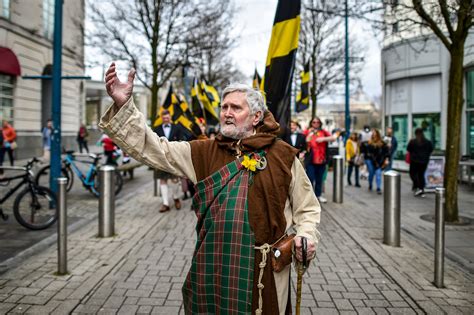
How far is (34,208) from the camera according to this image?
688 centimetres

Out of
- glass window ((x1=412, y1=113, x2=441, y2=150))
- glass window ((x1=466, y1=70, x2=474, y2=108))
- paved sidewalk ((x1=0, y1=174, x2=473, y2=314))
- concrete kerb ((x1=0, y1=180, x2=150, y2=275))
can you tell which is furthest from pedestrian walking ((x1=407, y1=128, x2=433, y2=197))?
concrete kerb ((x1=0, y1=180, x2=150, y2=275))

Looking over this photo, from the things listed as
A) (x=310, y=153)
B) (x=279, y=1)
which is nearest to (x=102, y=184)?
(x=279, y=1)

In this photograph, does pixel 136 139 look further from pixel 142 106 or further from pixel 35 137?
pixel 142 106

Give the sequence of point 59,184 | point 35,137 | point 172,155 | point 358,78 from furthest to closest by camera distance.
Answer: point 358,78, point 35,137, point 59,184, point 172,155

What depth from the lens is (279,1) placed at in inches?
175

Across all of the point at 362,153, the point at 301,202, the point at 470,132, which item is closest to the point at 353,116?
the point at 470,132

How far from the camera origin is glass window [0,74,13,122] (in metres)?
18.1

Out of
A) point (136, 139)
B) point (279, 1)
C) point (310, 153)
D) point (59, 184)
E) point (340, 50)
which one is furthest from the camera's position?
point (340, 50)

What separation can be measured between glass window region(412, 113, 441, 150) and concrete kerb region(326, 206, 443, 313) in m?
11.6

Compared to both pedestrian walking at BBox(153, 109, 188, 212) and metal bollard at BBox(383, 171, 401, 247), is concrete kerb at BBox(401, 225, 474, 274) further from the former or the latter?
pedestrian walking at BBox(153, 109, 188, 212)

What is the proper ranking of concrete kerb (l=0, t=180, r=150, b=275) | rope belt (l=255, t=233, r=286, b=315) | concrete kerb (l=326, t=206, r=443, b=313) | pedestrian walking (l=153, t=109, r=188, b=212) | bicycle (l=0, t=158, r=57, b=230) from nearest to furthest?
rope belt (l=255, t=233, r=286, b=315)
concrete kerb (l=326, t=206, r=443, b=313)
concrete kerb (l=0, t=180, r=150, b=275)
bicycle (l=0, t=158, r=57, b=230)
pedestrian walking (l=153, t=109, r=188, b=212)

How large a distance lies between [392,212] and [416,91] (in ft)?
45.2

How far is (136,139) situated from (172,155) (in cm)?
27

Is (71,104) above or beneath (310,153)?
above
